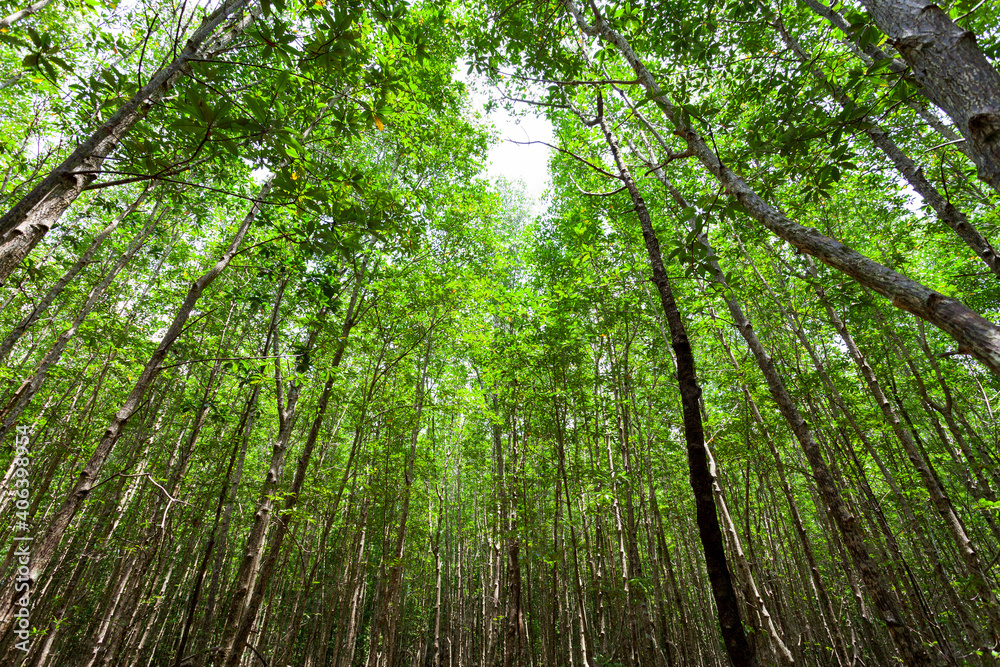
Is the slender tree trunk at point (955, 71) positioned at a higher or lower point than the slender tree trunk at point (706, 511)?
higher

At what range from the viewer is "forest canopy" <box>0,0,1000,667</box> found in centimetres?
227

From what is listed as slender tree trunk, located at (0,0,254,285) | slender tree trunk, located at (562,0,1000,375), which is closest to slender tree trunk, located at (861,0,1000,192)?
slender tree trunk, located at (562,0,1000,375)

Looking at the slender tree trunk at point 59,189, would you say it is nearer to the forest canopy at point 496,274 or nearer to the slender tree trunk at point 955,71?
the forest canopy at point 496,274

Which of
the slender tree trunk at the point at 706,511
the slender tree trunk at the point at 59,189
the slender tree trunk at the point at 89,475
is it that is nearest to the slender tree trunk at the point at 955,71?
the slender tree trunk at the point at 706,511

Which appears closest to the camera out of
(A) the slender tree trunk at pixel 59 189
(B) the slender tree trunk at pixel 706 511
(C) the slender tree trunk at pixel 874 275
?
(C) the slender tree trunk at pixel 874 275

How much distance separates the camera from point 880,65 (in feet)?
6.54

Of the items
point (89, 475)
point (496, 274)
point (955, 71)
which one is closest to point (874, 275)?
point (955, 71)

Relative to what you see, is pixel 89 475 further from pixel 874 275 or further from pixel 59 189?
pixel 874 275

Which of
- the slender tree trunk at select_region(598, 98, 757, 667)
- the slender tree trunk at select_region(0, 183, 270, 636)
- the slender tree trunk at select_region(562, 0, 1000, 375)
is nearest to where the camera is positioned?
the slender tree trunk at select_region(562, 0, 1000, 375)

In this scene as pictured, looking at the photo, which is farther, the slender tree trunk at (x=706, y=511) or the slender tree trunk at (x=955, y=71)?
the slender tree trunk at (x=706, y=511)

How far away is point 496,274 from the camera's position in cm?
1045

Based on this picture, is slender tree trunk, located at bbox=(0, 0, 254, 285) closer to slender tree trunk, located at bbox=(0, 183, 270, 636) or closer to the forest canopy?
the forest canopy

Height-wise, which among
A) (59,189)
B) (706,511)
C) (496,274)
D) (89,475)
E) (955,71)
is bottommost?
(706,511)

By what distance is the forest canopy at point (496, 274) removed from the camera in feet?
7.45
